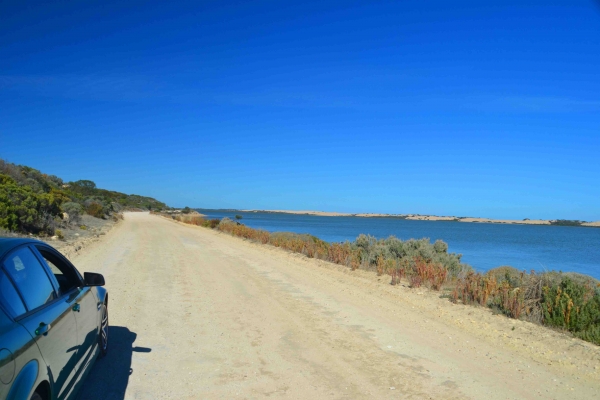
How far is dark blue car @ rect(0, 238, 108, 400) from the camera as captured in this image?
9.29 ft

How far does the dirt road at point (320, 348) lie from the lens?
518 cm

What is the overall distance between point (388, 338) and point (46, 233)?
19348mm

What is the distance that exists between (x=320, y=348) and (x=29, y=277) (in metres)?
4.06

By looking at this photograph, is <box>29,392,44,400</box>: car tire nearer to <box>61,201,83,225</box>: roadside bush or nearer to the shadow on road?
the shadow on road

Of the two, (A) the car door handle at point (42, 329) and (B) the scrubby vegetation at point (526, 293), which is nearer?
(A) the car door handle at point (42, 329)

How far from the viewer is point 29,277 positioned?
12.3 ft

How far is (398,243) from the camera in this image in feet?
61.0

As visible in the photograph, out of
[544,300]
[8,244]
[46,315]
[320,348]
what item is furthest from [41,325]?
[544,300]

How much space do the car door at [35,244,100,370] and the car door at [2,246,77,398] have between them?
0.72 ft

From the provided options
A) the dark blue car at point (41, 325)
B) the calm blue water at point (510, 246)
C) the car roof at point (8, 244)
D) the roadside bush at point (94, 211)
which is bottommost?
the calm blue water at point (510, 246)

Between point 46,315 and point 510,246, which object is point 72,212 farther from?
point 510,246

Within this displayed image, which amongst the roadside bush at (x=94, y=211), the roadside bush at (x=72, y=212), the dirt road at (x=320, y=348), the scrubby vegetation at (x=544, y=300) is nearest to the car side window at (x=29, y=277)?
the dirt road at (x=320, y=348)

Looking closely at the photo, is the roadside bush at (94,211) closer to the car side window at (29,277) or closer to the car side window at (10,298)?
the car side window at (29,277)

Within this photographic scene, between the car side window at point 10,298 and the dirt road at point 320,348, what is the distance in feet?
6.37
